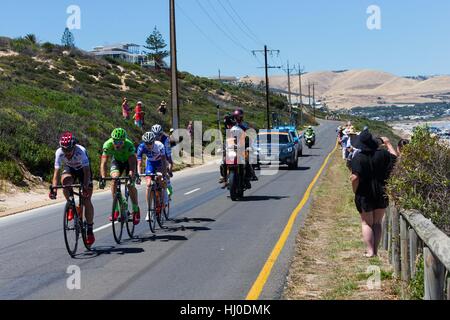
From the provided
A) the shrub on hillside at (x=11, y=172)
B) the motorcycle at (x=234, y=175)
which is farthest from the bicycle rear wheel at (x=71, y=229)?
the shrub on hillside at (x=11, y=172)

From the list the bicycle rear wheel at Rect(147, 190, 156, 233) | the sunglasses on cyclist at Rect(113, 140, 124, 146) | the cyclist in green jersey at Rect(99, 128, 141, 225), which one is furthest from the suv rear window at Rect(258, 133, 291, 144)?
the sunglasses on cyclist at Rect(113, 140, 124, 146)

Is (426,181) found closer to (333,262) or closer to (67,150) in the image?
(333,262)

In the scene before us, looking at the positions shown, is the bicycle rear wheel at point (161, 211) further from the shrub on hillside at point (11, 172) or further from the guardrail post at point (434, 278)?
the shrub on hillside at point (11, 172)

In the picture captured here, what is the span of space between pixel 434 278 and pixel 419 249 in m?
1.40

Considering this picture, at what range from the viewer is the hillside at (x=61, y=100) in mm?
24766

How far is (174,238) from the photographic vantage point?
11.8 metres

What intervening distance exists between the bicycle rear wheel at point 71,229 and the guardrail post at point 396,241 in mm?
4820

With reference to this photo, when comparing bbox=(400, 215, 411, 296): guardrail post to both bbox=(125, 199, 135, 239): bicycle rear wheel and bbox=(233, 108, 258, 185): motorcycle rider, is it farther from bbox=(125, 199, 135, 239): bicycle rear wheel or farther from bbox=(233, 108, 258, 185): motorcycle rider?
bbox=(233, 108, 258, 185): motorcycle rider

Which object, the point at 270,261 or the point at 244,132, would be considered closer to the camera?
the point at 270,261

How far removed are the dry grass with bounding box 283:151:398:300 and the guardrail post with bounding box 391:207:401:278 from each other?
0.18 metres

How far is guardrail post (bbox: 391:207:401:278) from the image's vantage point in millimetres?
8070

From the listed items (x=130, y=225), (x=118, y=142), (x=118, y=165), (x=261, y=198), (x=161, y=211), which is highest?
(x=118, y=142)

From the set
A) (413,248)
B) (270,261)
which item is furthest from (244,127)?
(413,248)

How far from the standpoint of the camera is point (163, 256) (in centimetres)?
1009
